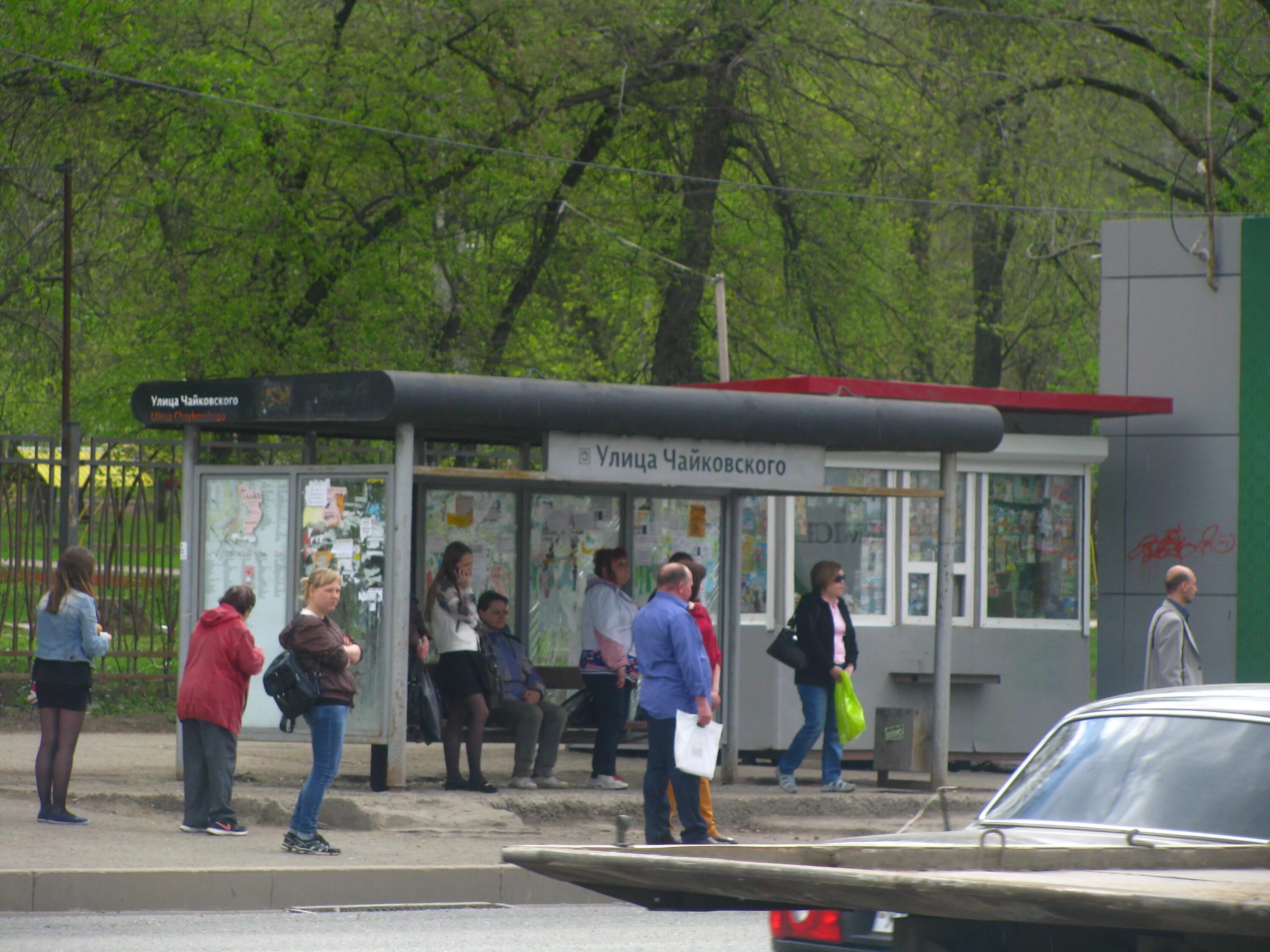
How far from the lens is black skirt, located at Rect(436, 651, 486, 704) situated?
12.0 meters

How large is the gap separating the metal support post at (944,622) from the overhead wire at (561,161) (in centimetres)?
837

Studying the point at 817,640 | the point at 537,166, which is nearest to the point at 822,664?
the point at 817,640

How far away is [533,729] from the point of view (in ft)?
40.7

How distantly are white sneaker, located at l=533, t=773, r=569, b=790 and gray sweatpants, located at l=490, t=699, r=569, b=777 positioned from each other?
3 centimetres

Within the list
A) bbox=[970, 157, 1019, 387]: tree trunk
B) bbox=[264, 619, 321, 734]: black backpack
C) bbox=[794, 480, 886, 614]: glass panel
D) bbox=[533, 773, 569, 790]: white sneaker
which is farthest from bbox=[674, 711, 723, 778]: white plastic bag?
bbox=[970, 157, 1019, 387]: tree trunk

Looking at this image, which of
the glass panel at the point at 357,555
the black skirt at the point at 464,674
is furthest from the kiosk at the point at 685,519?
the black skirt at the point at 464,674

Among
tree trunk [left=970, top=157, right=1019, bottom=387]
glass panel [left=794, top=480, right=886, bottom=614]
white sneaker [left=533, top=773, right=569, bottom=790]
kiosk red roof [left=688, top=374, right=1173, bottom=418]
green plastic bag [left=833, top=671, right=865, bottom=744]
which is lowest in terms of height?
white sneaker [left=533, top=773, right=569, bottom=790]

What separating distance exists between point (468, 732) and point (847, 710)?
2.89 meters

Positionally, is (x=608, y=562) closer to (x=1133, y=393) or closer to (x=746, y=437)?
(x=746, y=437)

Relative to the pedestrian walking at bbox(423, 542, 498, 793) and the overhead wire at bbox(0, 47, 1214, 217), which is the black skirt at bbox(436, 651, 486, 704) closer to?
the pedestrian walking at bbox(423, 542, 498, 793)

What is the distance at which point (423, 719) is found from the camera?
464 inches

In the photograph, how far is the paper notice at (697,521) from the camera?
14398 millimetres

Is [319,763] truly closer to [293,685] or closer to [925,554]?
[293,685]

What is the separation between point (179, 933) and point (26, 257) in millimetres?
14738
